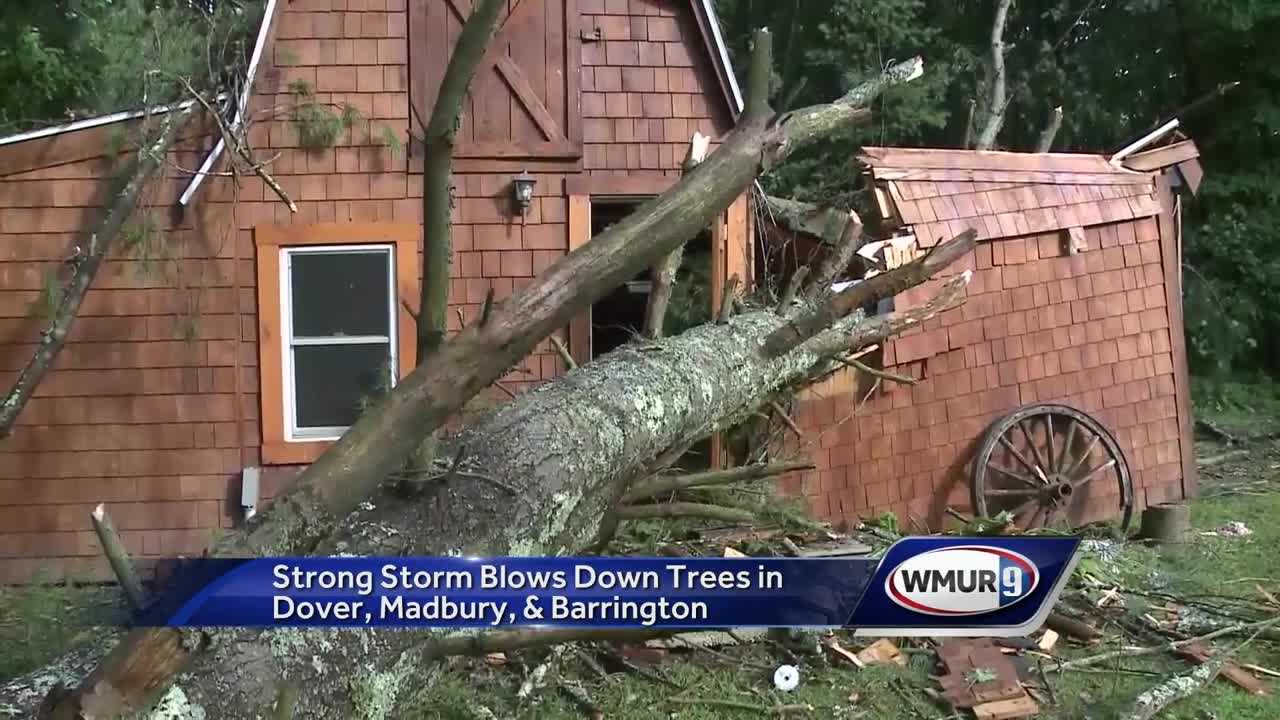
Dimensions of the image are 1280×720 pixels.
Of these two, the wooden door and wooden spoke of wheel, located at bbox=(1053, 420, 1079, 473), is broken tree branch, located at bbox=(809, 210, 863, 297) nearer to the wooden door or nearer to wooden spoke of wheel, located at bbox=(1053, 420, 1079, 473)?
the wooden door

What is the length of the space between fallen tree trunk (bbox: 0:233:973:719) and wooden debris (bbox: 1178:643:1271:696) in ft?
7.68

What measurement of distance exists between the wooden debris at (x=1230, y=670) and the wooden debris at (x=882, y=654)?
4.72ft

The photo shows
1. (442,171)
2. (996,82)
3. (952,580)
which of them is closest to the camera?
(442,171)

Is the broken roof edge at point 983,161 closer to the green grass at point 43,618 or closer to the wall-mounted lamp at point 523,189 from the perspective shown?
the wall-mounted lamp at point 523,189

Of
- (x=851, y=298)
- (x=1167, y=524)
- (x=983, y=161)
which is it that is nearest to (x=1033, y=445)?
(x=1167, y=524)

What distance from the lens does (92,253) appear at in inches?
230

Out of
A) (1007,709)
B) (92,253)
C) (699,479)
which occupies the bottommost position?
(1007,709)

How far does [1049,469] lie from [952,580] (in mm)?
4389

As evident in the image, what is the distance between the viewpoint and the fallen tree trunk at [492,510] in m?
2.07

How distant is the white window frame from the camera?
6.64m

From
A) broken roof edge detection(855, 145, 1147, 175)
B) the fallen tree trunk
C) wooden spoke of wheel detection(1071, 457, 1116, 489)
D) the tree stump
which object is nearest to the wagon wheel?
wooden spoke of wheel detection(1071, 457, 1116, 489)

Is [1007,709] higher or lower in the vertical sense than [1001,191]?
lower

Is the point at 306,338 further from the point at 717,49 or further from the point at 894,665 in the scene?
the point at 894,665

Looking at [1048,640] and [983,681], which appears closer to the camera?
[983,681]
